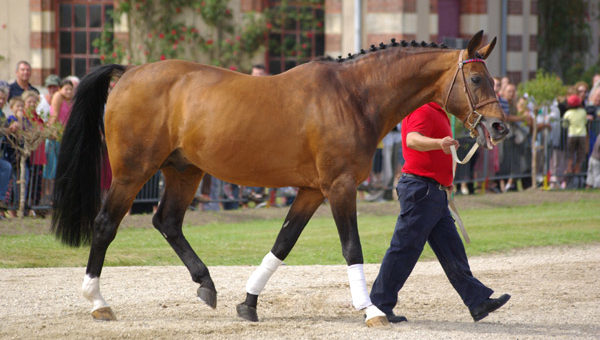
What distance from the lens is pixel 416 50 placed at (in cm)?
644

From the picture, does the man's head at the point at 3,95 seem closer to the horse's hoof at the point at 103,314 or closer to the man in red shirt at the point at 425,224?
the horse's hoof at the point at 103,314

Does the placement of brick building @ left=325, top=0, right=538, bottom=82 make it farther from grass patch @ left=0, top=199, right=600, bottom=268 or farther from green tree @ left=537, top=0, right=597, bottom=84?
grass patch @ left=0, top=199, right=600, bottom=268

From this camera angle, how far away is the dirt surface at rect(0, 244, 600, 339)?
20.0ft

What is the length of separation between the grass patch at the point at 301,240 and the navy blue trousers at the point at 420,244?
302cm

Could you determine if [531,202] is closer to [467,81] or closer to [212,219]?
[212,219]

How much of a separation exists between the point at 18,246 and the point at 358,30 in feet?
27.6

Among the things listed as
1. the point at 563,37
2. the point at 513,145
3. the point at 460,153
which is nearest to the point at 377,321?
the point at 460,153

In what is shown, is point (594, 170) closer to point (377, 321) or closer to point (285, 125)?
point (377, 321)

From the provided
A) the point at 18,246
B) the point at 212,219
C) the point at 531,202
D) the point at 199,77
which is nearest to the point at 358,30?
the point at 531,202

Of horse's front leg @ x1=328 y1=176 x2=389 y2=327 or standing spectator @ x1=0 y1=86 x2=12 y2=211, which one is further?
standing spectator @ x1=0 y1=86 x2=12 y2=211

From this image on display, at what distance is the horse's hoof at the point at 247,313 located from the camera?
6.54m

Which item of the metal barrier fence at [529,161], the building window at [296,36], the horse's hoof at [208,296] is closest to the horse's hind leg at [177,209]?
the horse's hoof at [208,296]

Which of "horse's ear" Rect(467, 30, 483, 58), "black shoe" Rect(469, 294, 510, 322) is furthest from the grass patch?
"horse's ear" Rect(467, 30, 483, 58)

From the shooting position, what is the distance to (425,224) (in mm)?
6414
